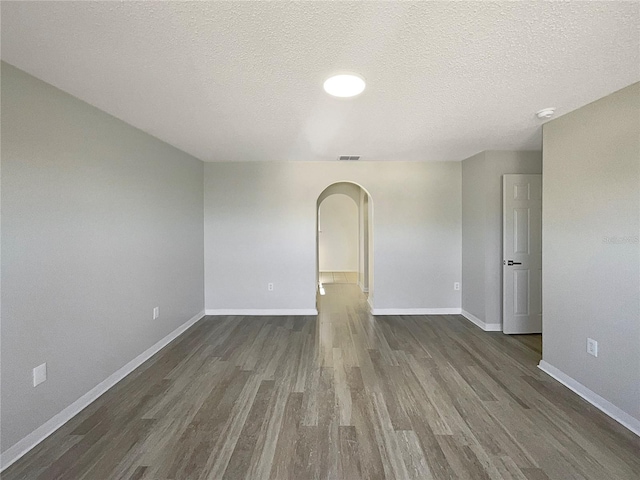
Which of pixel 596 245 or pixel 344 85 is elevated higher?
pixel 344 85

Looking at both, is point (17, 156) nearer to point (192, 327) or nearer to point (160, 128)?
point (160, 128)

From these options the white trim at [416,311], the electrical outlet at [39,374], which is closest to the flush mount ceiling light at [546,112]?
the white trim at [416,311]

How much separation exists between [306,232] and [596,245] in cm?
328

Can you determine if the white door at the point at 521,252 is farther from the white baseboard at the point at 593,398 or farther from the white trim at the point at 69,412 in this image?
the white trim at the point at 69,412

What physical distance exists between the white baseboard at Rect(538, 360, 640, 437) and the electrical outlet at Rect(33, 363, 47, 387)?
378 centimetres

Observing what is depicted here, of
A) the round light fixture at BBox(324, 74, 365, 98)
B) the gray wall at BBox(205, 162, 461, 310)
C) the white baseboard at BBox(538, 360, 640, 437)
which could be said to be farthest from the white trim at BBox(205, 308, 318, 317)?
the round light fixture at BBox(324, 74, 365, 98)

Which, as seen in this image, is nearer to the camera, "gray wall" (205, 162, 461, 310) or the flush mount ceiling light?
the flush mount ceiling light

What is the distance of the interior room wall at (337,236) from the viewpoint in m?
9.74

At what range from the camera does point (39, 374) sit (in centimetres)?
196

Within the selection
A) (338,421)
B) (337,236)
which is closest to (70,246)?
(338,421)

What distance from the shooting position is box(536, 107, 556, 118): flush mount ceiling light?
Answer: 98.4 inches

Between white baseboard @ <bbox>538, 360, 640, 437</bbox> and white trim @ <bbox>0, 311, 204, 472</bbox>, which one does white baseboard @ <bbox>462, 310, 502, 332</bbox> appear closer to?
white baseboard @ <bbox>538, 360, 640, 437</bbox>

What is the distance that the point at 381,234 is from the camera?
15.6 ft

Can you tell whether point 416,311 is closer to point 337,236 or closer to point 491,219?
point 491,219
